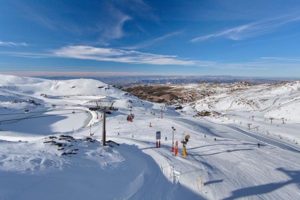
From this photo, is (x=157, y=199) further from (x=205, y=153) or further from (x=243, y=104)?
(x=243, y=104)

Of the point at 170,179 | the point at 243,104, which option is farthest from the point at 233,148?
the point at 243,104

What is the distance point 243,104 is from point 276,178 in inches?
2379

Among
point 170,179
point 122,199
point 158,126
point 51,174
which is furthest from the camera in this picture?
point 158,126

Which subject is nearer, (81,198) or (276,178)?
(81,198)

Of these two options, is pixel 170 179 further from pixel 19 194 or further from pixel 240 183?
pixel 19 194

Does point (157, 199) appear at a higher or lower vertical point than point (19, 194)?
lower

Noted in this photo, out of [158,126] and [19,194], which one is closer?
[19,194]

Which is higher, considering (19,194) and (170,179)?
(19,194)

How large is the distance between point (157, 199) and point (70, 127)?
102 ft

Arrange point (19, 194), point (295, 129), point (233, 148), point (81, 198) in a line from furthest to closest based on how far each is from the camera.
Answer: point (295, 129), point (233, 148), point (81, 198), point (19, 194)

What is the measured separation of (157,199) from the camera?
9.96 meters

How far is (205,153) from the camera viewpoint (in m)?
19.1

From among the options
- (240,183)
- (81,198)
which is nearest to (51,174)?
(81,198)

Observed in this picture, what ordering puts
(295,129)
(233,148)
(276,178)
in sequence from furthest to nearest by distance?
(295,129) < (233,148) < (276,178)
